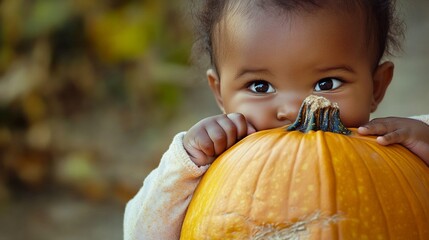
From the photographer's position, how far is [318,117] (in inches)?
87.6

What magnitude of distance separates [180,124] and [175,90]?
0.29 m

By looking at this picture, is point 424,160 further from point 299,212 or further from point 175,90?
point 175,90

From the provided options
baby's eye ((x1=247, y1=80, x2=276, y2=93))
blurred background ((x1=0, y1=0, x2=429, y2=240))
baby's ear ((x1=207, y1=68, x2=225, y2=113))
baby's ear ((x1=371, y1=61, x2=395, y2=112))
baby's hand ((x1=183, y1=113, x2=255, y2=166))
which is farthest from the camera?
blurred background ((x1=0, y1=0, x2=429, y2=240))

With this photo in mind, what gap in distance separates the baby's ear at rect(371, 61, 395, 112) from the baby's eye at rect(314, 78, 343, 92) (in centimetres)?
29

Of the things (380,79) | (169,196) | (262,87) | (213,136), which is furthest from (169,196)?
(380,79)

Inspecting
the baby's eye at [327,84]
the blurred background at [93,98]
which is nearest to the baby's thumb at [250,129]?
the baby's eye at [327,84]

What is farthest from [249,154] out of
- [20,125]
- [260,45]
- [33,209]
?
[20,125]

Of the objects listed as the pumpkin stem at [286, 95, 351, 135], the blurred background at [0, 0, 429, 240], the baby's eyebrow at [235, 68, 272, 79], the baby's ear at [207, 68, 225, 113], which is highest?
the blurred background at [0, 0, 429, 240]

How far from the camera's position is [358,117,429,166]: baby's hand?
2268 mm

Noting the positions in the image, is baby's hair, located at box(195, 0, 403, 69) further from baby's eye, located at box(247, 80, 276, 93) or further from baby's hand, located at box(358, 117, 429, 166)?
baby's hand, located at box(358, 117, 429, 166)

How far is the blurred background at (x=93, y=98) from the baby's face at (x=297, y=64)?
9.40ft

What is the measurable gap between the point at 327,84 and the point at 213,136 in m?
0.37

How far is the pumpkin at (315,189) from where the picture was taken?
2.02 meters

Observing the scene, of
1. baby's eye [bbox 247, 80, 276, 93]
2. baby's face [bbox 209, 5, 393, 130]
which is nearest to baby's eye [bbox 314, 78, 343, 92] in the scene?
baby's face [bbox 209, 5, 393, 130]
